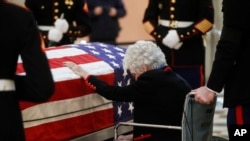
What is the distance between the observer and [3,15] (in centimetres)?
218

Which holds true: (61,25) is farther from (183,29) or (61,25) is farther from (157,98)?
(157,98)

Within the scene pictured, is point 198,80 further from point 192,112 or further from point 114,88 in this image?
point 192,112

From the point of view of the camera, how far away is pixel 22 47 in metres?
2.18

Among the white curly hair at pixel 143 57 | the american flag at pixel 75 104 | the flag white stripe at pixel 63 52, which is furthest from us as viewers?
the flag white stripe at pixel 63 52

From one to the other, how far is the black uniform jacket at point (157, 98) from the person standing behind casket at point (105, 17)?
447 centimetres

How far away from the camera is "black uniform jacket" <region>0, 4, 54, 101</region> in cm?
217

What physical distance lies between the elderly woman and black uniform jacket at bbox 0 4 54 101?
3.52 feet

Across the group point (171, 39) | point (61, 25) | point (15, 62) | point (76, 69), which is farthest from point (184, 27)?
point (15, 62)

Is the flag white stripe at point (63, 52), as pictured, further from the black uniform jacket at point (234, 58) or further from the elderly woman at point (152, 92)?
the black uniform jacket at point (234, 58)

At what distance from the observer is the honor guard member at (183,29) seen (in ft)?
15.7

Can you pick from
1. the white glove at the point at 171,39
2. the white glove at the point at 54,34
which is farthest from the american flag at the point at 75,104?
the white glove at the point at 171,39

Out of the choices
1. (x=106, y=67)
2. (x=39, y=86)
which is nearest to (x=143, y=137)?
(x=106, y=67)

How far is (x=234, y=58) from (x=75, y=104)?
120 cm

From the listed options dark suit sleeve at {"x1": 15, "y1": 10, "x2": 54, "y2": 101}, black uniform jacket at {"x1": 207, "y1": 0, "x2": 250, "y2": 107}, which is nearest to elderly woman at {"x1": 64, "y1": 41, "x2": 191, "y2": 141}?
black uniform jacket at {"x1": 207, "y1": 0, "x2": 250, "y2": 107}
